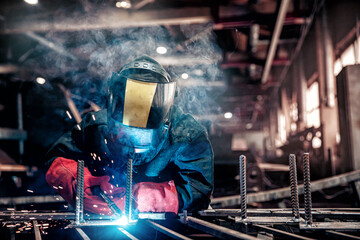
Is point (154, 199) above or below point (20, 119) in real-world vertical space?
below

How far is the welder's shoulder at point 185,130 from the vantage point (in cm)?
203

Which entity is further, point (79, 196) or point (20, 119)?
point (20, 119)

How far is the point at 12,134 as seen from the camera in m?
4.94

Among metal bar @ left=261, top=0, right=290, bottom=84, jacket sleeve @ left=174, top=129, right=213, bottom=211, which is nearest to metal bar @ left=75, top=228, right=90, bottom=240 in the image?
jacket sleeve @ left=174, top=129, right=213, bottom=211

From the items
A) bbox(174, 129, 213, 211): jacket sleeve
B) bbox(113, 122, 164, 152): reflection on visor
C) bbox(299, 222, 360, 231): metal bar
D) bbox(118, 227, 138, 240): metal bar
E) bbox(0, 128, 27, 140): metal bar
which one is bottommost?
bbox(118, 227, 138, 240): metal bar

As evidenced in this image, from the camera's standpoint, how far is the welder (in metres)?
1.71

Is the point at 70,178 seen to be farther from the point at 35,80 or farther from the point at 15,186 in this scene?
the point at 35,80

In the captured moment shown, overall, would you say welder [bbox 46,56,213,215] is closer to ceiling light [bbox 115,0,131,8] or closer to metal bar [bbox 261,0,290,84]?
ceiling light [bbox 115,0,131,8]

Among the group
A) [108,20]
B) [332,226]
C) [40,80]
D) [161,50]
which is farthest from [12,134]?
[332,226]

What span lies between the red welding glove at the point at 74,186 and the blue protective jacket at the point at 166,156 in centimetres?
17

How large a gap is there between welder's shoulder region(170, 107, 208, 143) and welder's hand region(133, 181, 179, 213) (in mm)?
430

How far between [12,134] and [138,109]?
13.7 feet

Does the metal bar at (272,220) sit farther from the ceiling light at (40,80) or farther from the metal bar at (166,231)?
the ceiling light at (40,80)

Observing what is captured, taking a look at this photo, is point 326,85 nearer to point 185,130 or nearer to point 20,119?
point 185,130
